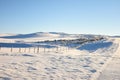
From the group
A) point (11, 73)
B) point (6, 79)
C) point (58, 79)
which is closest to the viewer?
point (6, 79)

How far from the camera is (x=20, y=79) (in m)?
13.5

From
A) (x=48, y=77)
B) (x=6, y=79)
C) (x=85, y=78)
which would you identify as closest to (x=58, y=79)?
(x=48, y=77)

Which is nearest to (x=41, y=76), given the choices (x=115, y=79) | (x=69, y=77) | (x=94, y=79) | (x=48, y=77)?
(x=48, y=77)

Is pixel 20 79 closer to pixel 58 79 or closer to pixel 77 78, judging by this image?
pixel 58 79

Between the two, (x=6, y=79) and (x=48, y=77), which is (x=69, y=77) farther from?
(x=6, y=79)

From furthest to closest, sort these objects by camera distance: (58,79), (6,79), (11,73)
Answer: (11,73), (58,79), (6,79)

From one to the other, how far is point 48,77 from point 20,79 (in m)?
1.81

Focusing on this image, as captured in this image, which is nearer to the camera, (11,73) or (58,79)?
(58,79)

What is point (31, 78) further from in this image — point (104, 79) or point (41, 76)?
point (104, 79)

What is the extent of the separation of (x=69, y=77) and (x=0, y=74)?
12.4 feet

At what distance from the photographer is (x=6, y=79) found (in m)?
13.3

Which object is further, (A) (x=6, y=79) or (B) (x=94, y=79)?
(B) (x=94, y=79)

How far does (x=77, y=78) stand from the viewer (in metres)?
14.8

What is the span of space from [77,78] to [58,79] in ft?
3.91
